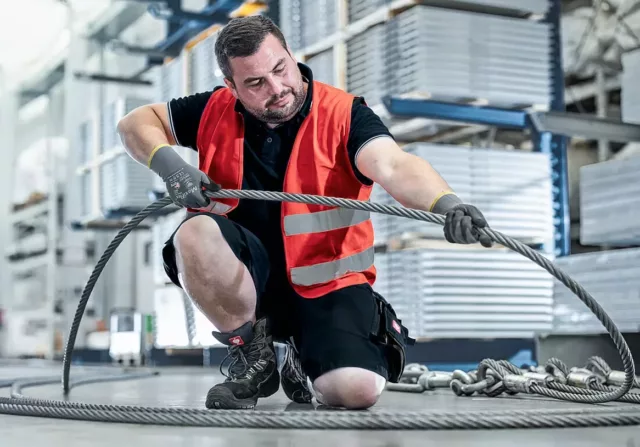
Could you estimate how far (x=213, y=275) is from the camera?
2.70 metres

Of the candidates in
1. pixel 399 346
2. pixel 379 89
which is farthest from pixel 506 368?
pixel 379 89

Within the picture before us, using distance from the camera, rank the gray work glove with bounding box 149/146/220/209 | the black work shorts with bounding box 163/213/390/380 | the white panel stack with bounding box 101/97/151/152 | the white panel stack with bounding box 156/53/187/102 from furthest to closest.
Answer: the white panel stack with bounding box 101/97/151/152 → the white panel stack with bounding box 156/53/187/102 → the black work shorts with bounding box 163/213/390/380 → the gray work glove with bounding box 149/146/220/209

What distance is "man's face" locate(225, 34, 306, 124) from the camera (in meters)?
2.70

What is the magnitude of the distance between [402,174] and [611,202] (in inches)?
105

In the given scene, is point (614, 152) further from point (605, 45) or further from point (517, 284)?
point (517, 284)

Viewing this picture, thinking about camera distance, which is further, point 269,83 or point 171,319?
point 171,319

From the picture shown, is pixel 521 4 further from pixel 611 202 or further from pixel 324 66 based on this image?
pixel 611 202

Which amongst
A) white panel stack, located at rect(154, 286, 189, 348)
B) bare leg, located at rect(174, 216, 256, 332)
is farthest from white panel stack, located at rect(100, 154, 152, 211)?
bare leg, located at rect(174, 216, 256, 332)

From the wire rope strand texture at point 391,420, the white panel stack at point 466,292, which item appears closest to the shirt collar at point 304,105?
the wire rope strand texture at point 391,420

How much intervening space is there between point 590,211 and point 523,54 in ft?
4.35

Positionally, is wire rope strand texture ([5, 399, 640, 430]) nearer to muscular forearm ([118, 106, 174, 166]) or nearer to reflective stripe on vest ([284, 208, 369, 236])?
reflective stripe on vest ([284, 208, 369, 236])

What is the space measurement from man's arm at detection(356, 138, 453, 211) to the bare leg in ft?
1.61

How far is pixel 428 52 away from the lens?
212 inches

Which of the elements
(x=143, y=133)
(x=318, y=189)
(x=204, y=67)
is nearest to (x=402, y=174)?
(x=318, y=189)
